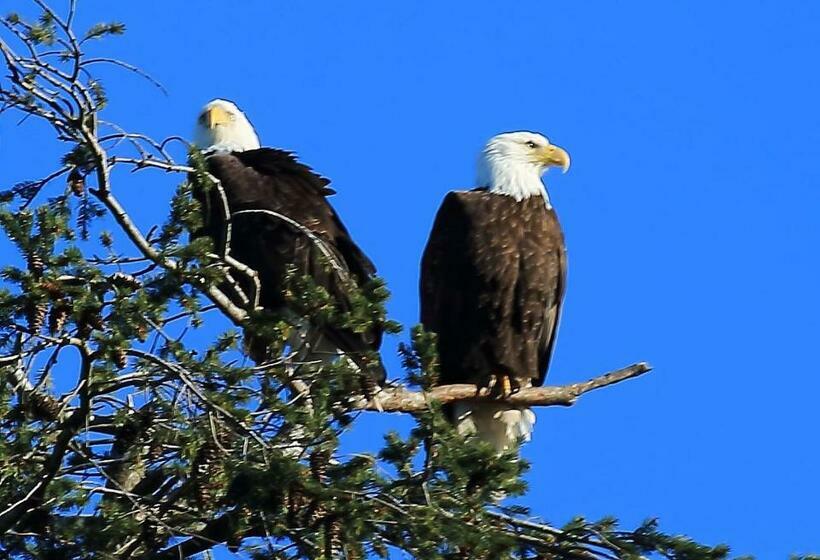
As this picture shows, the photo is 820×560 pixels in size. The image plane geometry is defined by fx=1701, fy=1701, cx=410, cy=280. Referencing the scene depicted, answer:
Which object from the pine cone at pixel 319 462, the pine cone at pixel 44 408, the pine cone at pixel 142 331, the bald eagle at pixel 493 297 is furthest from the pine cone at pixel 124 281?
the bald eagle at pixel 493 297

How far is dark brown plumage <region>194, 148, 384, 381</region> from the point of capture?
7758 mm

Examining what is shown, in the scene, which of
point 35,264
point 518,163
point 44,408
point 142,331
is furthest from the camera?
point 518,163

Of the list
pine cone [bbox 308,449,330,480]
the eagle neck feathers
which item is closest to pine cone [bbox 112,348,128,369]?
pine cone [bbox 308,449,330,480]

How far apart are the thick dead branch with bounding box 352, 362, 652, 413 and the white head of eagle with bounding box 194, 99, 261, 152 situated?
6.70ft

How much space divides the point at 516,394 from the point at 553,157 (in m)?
1.66

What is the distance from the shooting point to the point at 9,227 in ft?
14.5

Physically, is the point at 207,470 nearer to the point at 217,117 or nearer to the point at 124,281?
the point at 124,281

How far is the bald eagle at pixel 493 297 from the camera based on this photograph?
7.79 metres

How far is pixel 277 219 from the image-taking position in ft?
25.4

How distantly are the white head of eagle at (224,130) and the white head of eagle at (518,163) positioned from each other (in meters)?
1.22

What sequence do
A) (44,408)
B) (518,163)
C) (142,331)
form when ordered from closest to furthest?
(142,331)
(44,408)
(518,163)

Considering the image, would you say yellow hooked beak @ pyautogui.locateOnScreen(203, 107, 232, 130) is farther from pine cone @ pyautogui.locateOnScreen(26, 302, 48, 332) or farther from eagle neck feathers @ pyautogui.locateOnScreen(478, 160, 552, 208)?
pine cone @ pyautogui.locateOnScreen(26, 302, 48, 332)

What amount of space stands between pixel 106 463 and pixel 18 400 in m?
0.44

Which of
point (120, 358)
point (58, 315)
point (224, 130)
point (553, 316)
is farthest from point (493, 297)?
point (58, 315)
